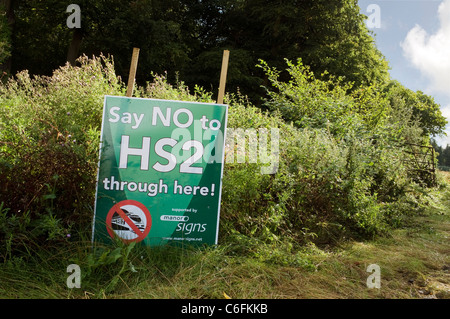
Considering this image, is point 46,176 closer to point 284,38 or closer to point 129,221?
point 129,221

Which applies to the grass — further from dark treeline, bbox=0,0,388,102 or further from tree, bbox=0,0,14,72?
dark treeline, bbox=0,0,388,102

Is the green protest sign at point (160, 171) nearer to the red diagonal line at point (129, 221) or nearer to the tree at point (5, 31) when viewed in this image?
the red diagonal line at point (129, 221)

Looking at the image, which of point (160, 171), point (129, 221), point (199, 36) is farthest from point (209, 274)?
point (199, 36)

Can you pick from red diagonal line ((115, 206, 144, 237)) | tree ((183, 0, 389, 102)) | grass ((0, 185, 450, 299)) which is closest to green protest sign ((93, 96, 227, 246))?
red diagonal line ((115, 206, 144, 237))

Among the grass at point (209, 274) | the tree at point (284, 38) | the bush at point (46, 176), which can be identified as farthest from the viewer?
the tree at point (284, 38)

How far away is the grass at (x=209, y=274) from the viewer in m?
2.88

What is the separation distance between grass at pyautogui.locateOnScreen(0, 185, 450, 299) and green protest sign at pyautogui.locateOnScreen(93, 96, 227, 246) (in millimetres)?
236

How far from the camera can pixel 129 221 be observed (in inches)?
138

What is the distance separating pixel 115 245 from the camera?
3365mm

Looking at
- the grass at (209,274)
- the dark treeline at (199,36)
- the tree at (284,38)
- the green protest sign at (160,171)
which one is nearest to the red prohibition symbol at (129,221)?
the green protest sign at (160,171)

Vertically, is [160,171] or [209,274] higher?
[160,171]

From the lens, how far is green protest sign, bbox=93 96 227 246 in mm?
3524

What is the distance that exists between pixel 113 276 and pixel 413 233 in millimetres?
4555

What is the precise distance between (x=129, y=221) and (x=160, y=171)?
0.58 m
